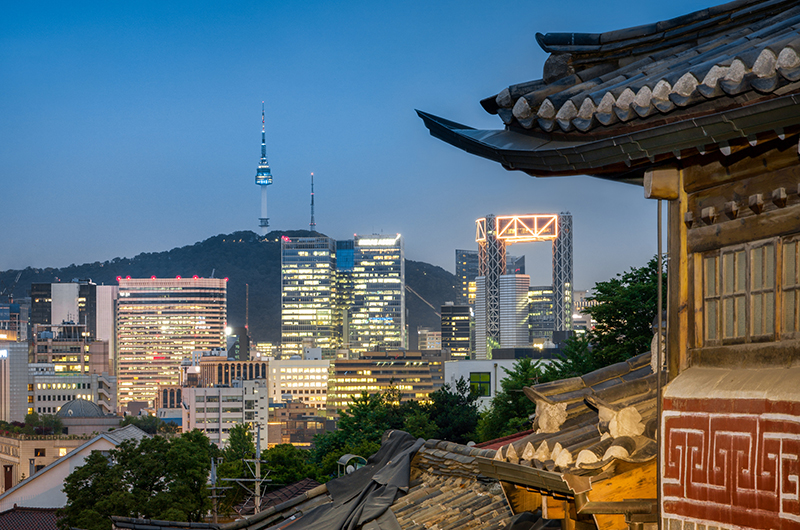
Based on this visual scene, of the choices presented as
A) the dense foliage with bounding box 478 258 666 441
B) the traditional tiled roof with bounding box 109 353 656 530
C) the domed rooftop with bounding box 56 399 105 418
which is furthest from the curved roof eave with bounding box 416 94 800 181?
the domed rooftop with bounding box 56 399 105 418

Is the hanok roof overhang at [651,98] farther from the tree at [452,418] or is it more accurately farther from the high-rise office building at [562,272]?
the high-rise office building at [562,272]

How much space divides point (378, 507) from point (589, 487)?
730 cm

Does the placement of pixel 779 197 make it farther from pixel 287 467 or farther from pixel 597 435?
pixel 287 467

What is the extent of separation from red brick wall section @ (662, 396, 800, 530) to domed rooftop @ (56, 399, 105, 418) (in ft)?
413

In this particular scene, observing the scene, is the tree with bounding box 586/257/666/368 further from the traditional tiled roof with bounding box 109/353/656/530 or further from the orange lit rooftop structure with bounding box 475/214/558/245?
the orange lit rooftop structure with bounding box 475/214/558/245

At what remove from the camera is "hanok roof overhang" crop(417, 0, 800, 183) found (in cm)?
428

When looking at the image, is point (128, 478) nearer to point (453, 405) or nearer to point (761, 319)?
point (453, 405)

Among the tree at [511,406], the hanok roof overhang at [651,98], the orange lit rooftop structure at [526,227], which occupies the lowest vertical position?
the tree at [511,406]

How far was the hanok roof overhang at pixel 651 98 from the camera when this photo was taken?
4281 millimetres

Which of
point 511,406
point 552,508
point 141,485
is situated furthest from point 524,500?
point 141,485

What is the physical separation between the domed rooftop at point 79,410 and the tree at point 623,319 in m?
106

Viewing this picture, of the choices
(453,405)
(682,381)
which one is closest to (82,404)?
(453,405)

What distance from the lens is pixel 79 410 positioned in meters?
123

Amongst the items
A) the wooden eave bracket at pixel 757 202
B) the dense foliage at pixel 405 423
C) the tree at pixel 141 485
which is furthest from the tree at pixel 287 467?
the wooden eave bracket at pixel 757 202
